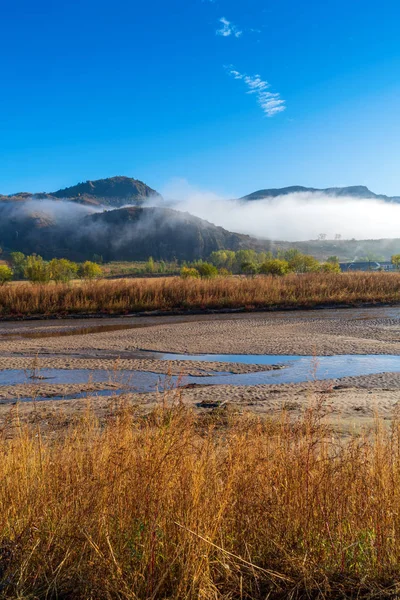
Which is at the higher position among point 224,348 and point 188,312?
point 224,348

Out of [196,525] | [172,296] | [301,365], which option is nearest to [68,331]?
[172,296]

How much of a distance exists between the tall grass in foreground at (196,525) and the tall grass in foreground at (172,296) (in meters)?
24.1

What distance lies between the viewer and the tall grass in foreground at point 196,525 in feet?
10.2

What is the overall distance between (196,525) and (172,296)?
1034 inches

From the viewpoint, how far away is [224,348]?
50.6ft

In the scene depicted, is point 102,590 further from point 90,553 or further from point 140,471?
Result: point 140,471

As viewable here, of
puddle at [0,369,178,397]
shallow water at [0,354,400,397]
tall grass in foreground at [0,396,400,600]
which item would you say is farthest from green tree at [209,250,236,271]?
tall grass in foreground at [0,396,400,600]

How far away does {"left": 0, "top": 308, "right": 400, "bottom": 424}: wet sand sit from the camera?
8.43 m

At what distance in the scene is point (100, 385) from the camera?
1040 cm

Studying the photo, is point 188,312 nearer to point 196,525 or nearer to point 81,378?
point 81,378

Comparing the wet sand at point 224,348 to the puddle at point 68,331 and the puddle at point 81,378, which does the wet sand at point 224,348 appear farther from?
the puddle at point 81,378

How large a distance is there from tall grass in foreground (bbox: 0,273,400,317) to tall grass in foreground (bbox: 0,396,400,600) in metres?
24.1

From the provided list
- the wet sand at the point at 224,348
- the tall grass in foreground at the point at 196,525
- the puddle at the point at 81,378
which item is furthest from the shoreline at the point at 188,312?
the tall grass in foreground at the point at 196,525

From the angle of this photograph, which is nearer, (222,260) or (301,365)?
(301,365)
